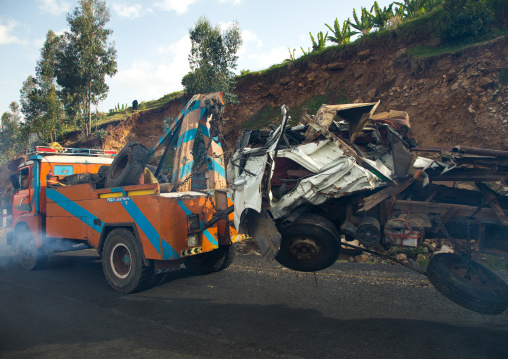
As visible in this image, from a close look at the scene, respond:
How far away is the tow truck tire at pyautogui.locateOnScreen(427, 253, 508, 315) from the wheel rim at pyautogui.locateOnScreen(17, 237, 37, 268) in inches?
310

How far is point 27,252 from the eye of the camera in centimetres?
809

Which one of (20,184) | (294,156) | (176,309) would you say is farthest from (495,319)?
(20,184)

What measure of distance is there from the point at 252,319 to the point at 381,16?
53.1ft

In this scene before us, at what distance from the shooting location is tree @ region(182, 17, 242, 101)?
1634 cm

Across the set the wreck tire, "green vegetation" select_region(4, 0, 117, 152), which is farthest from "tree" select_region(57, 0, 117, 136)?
the wreck tire

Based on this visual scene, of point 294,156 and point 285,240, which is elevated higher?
point 294,156

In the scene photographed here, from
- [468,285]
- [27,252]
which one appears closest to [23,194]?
[27,252]

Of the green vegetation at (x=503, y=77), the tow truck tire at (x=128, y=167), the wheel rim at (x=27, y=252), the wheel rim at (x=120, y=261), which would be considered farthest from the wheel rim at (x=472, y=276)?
the green vegetation at (x=503, y=77)

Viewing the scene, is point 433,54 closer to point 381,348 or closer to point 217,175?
point 217,175

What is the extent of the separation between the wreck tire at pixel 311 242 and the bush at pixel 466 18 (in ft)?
40.5

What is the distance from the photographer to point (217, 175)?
712cm

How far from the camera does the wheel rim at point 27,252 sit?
25.9 ft

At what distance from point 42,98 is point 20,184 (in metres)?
20.2

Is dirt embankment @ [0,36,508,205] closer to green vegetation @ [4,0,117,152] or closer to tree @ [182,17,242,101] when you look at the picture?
tree @ [182,17,242,101]
